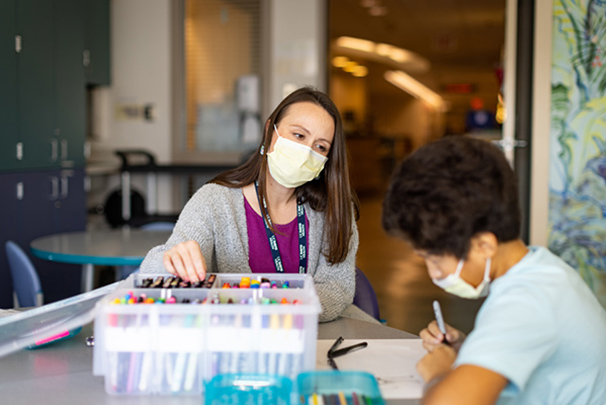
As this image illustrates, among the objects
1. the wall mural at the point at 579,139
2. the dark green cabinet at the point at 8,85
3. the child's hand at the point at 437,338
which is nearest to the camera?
the child's hand at the point at 437,338

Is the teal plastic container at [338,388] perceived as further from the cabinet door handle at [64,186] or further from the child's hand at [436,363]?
the cabinet door handle at [64,186]

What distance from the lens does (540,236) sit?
177 inches

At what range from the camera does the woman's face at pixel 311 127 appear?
1.89 metres

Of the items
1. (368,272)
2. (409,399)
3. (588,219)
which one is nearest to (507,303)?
(409,399)

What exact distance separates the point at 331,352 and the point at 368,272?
470 cm

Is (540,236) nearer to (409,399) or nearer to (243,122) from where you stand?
(243,122)

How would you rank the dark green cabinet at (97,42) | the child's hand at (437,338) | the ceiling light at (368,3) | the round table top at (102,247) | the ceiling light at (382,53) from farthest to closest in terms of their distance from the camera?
1. the ceiling light at (382,53)
2. the ceiling light at (368,3)
3. the dark green cabinet at (97,42)
4. the round table top at (102,247)
5. the child's hand at (437,338)

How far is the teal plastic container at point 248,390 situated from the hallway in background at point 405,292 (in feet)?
6.25

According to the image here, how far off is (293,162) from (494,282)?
0.83m

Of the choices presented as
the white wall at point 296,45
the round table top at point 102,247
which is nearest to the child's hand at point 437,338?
the round table top at point 102,247

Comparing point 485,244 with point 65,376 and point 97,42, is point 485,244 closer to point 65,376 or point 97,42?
point 65,376

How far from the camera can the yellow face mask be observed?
1855 mm

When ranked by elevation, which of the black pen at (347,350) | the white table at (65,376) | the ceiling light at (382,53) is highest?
the ceiling light at (382,53)

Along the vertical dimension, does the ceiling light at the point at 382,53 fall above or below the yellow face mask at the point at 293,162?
above
